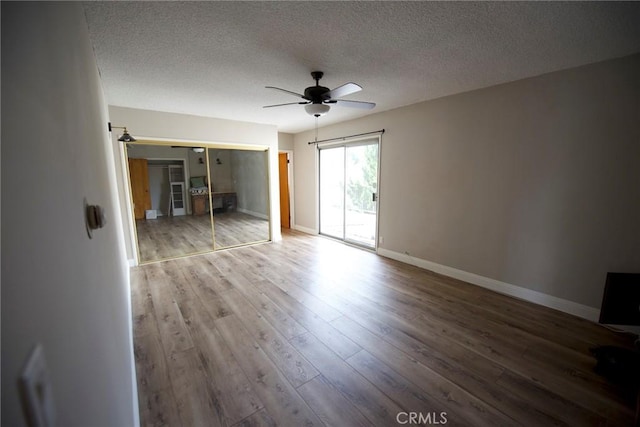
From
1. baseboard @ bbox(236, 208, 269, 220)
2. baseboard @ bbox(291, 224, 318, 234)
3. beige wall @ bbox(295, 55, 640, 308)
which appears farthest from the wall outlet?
baseboard @ bbox(291, 224, 318, 234)

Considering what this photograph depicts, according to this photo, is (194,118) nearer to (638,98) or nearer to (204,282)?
(204,282)

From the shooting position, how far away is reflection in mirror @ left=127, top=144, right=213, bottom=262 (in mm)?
4840

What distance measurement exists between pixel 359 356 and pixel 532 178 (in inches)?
104

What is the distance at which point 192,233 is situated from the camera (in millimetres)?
5480

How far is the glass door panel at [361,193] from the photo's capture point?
4.68m

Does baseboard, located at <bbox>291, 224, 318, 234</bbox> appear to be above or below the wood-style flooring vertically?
below

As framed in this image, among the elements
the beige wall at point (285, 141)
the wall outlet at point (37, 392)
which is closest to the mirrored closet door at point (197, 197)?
the beige wall at point (285, 141)

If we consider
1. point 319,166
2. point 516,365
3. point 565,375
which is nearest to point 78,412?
point 516,365

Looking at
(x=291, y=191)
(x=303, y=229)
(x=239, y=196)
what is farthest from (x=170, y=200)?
(x=303, y=229)

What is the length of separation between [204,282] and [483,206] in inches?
148

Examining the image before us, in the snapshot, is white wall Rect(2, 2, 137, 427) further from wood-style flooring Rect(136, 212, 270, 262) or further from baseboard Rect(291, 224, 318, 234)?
baseboard Rect(291, 224, 318, 234)

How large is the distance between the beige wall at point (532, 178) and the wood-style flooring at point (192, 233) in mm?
3362

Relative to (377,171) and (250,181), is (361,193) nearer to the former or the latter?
(377,171)

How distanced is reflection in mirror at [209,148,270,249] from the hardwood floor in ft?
7.10
